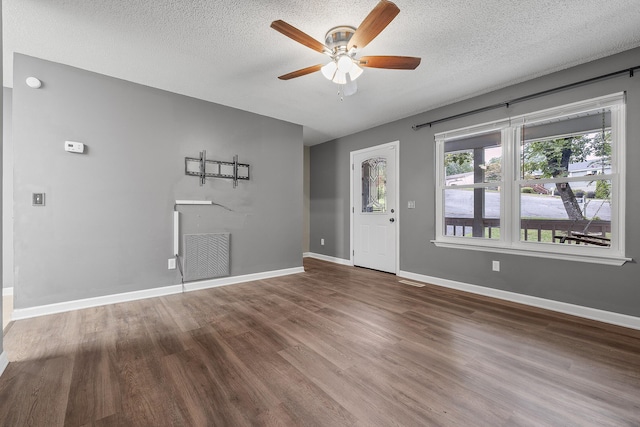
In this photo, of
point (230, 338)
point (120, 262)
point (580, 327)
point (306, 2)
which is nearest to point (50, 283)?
point (120, 262)

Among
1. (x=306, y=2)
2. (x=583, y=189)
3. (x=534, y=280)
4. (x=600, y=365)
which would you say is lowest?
(x=600, y=365)

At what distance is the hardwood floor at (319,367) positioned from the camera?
1.41m

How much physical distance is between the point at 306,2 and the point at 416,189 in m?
2.96

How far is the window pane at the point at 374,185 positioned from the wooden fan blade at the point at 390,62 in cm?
246

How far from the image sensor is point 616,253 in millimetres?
2592

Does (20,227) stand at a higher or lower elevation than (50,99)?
lower

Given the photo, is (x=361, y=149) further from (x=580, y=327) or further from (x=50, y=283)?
(x=50, y=283)

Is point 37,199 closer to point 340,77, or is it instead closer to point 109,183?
point 109,183

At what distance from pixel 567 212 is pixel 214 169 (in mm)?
4255

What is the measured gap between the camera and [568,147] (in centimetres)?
291

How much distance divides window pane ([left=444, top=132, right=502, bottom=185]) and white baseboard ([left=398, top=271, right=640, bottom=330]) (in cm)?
138

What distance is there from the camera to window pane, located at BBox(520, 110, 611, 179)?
2707mm

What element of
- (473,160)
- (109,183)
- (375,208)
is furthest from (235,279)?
(473,160)

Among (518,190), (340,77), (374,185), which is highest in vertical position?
(340,77)
